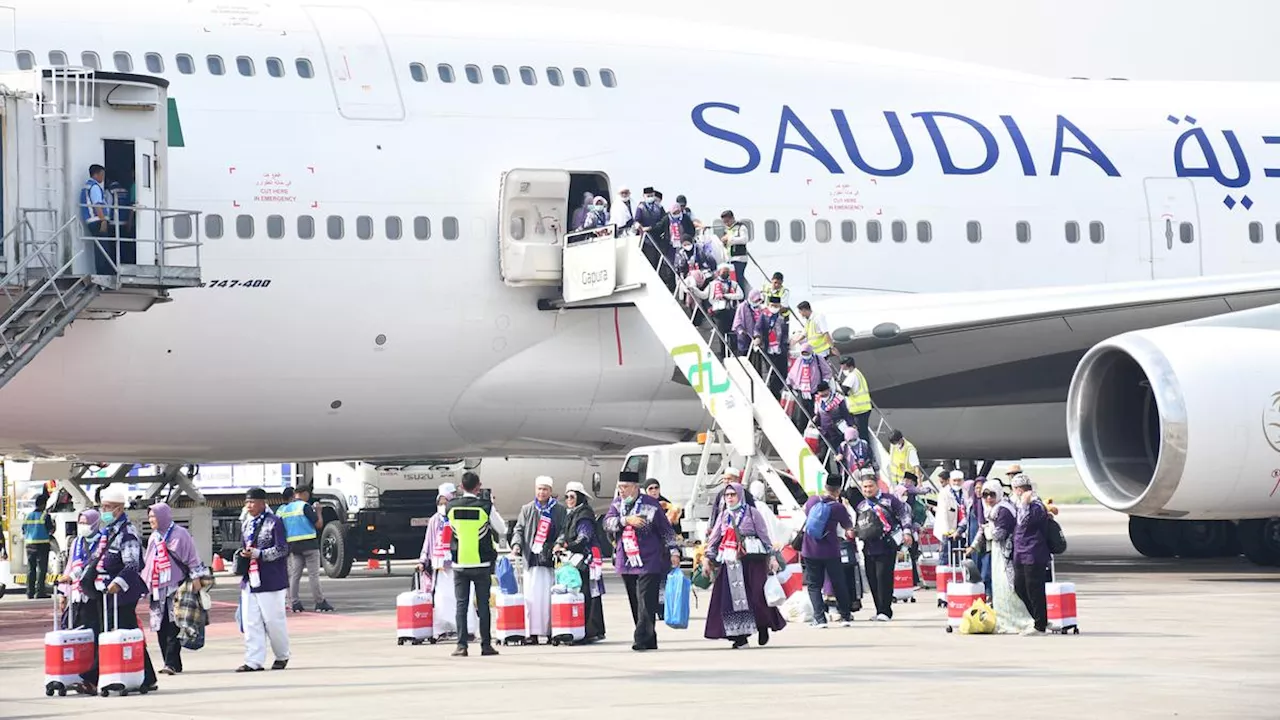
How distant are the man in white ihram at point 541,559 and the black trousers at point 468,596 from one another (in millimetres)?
759

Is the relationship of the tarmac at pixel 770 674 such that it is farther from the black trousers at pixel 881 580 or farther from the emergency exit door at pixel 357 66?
the emergency exit door at pixel 357 66

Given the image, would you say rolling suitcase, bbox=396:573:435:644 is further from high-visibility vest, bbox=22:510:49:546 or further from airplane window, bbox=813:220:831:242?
high-visibility vest, bbox=22:510:49:546

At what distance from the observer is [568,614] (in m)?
14.6

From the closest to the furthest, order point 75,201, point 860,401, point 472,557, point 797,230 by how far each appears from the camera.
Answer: point 472,557 → point 75,201 → point 860,401 → point 797,230

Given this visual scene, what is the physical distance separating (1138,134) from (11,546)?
1438 centimetres

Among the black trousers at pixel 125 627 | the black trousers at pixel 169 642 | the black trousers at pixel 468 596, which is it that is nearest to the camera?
the black trousers at pixel 125 627

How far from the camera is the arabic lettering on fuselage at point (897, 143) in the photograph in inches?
827

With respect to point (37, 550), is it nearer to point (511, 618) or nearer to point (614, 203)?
point (614, 203)

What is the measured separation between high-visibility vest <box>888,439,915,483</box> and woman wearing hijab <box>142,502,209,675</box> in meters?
8.30

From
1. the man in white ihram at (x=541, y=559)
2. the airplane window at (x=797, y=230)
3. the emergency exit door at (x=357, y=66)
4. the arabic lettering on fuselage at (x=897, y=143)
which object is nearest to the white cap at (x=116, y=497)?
the man in white ihram at (x=541, y=559)

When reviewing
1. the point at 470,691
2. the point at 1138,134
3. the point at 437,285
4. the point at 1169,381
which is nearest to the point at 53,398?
the point at 437,285

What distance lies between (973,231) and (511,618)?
29.6 ft

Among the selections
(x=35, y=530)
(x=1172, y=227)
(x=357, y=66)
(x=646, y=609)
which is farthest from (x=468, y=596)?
(x=1172, y=227)

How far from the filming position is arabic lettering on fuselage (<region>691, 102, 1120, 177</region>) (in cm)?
2102
